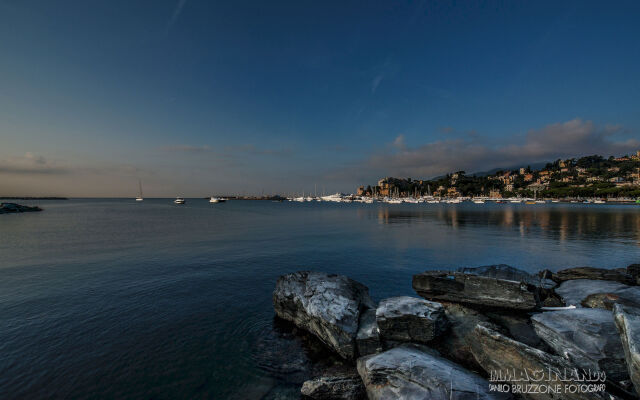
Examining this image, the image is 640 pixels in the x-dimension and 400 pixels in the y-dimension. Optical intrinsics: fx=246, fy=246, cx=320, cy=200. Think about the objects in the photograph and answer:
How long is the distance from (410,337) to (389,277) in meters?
10.5

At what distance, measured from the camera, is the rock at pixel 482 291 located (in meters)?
9.76

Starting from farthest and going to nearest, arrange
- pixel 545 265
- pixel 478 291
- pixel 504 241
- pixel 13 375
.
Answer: pixel 504 241 → pixel 545 265 → pixel 478 291 → pixel 13 375

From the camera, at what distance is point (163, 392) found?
295 inches

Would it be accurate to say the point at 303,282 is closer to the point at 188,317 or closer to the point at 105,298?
the point at 188,317

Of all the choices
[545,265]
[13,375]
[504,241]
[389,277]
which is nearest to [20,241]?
[13,375]

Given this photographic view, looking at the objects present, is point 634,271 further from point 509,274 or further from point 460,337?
point 460,337

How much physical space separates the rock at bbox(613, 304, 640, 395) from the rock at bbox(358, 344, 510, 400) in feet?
8.61

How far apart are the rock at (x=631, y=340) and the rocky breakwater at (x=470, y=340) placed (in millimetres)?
23

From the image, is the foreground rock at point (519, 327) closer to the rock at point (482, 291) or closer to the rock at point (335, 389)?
the rock at point (482, 291)

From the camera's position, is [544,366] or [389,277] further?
[389,277]

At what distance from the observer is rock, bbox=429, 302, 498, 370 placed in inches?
304

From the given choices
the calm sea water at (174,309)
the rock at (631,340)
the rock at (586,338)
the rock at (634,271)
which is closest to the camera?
the rock at (631,340)

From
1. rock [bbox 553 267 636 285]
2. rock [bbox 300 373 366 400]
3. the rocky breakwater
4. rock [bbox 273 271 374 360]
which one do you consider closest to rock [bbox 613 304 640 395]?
the rocky breakwater

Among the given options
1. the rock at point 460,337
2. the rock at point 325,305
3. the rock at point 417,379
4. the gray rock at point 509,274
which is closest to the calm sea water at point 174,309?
Answer: the rock at point 325,305
